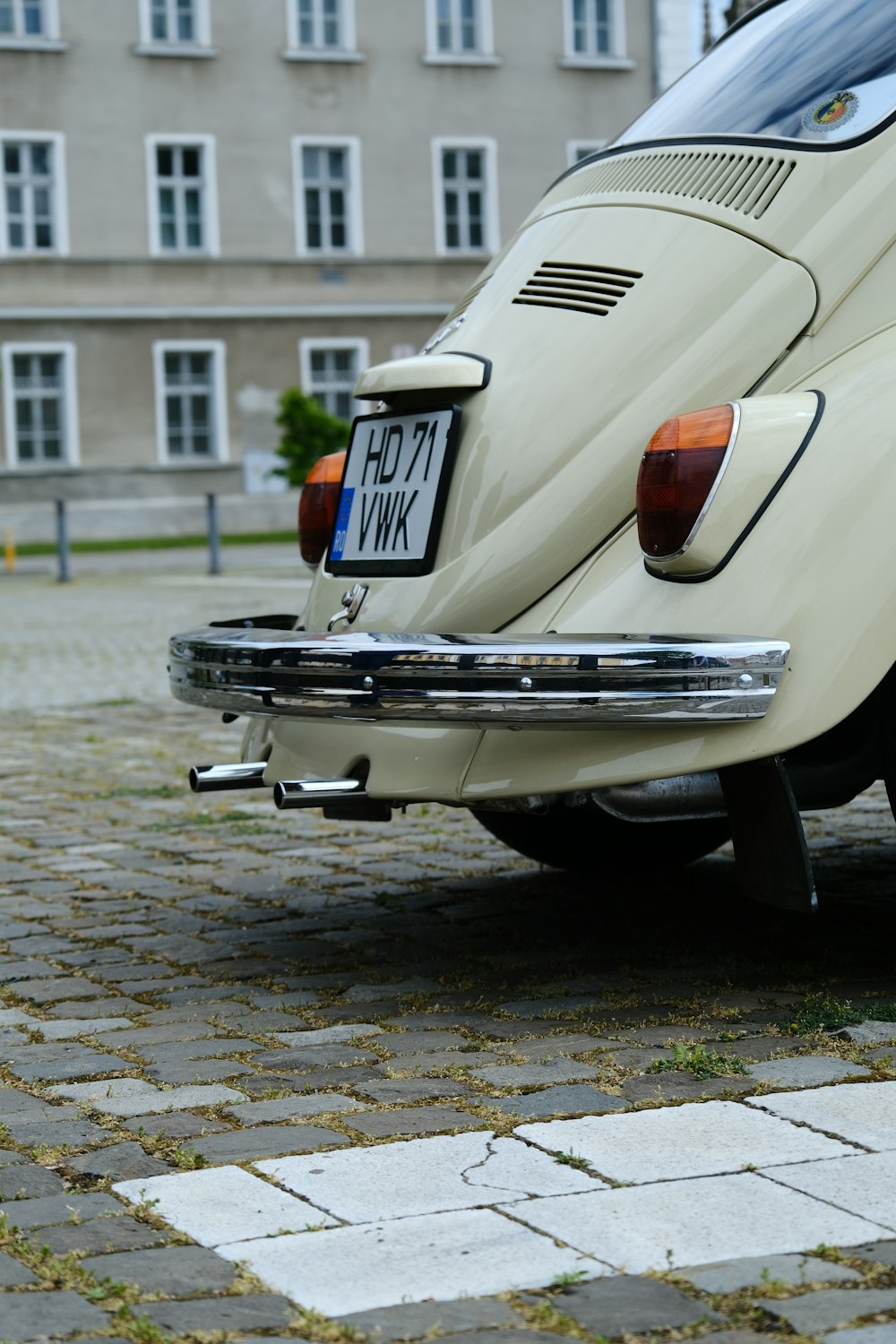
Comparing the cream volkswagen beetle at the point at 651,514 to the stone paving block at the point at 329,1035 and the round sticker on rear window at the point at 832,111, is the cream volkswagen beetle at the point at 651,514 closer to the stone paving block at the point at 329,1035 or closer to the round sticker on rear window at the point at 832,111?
the round sticker on rear window at the point at 832,111

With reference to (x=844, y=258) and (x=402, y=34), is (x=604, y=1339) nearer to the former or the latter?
(x=844, y=258)

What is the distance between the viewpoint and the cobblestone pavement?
2422mm

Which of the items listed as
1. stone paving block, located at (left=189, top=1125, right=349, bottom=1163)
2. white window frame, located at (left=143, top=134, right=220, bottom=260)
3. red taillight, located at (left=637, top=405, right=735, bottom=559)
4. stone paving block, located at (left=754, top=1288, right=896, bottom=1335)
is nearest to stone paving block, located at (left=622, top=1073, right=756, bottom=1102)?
stone paving block, located at (left=189, top=1125, right=349, bottom=1163)

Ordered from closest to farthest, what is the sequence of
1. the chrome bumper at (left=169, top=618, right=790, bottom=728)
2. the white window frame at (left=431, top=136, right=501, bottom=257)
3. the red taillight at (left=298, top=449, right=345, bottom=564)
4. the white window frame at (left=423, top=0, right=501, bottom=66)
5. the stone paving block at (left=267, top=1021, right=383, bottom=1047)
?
the chrome bumper at (left=169, top=618, right=790, bottom=728) → the stone paving block at (left=267, top=1021, right=383, bottom=1047) → the red taillight at (left=298, top=449, right=345, bottom=564) → the white window frame at (left=423, top=0, right=501, bottom=66) → the white window frame at (left=431, top=136, right=501, bottom=257)

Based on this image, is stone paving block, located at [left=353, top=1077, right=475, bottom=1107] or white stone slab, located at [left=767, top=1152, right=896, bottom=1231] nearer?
white stone slab, located at [left=767, top=1152, right=896, bottom=1231]

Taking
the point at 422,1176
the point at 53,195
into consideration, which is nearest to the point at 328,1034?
the point at 422,1176

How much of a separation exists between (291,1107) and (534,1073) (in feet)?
1.39

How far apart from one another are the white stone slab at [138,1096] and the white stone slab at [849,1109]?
0.90 m

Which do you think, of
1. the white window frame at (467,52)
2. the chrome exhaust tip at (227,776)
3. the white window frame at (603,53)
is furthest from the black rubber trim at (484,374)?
the white window frame at (603,53)

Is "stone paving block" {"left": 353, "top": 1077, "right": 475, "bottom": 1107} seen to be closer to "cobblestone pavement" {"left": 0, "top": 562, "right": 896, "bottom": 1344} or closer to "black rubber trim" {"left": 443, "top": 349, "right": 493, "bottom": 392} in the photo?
"cobblestone pavement" {"left": 0, "top": 562, "right": 896, "bottom": 1344}

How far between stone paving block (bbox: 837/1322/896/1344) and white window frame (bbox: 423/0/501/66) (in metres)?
34.4

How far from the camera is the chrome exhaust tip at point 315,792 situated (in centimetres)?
391

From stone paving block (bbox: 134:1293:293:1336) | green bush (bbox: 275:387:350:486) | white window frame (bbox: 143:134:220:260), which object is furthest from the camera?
white window frame (bbox: 143:134:220:260)

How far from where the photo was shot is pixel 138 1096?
339 centimetres
